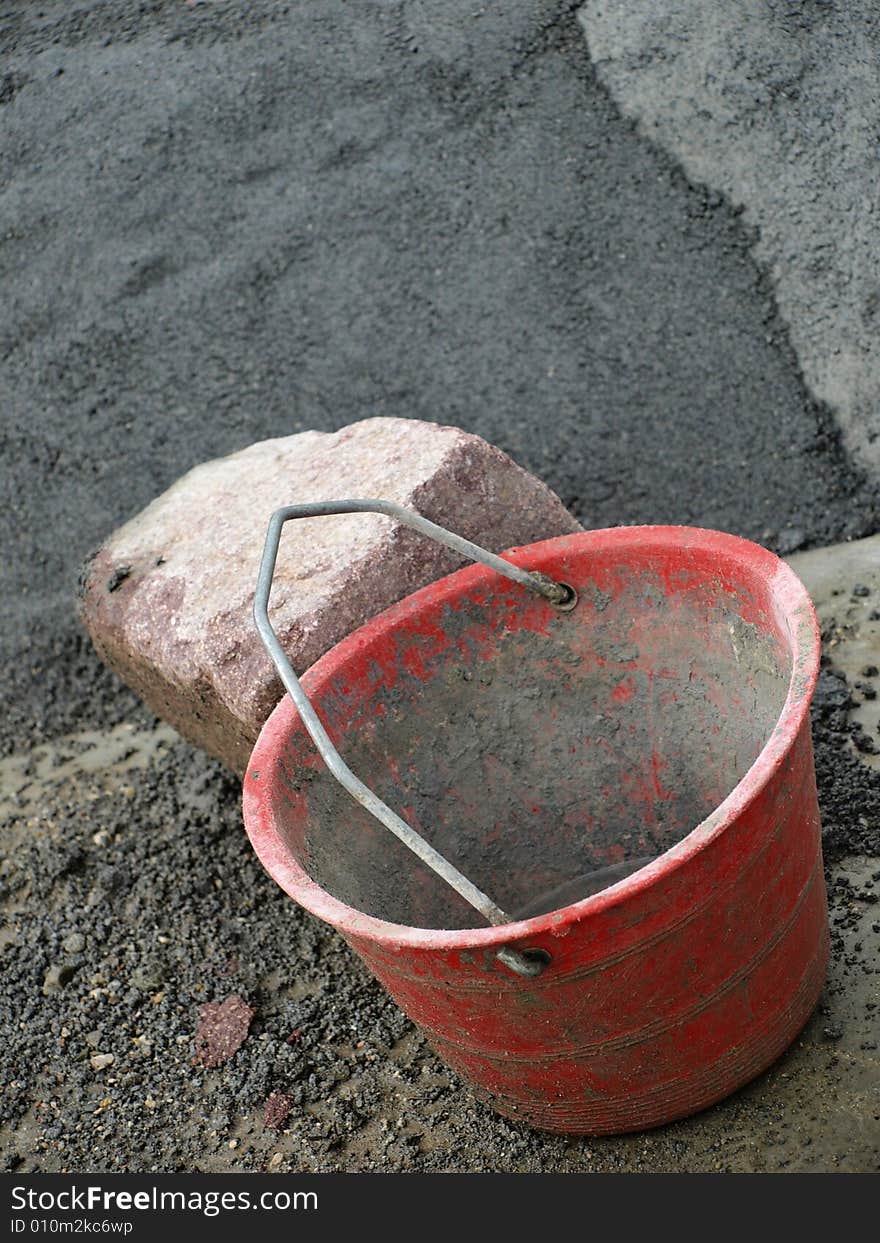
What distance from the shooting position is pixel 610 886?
2217mm

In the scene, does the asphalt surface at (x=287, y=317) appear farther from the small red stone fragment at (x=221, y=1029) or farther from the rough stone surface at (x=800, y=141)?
the small red stone fragment at (x=221, y=1029)

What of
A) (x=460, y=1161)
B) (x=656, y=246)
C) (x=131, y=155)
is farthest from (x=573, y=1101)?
(x=131, y=155)

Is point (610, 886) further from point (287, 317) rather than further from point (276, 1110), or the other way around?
point (287, 317)

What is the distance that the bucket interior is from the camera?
92.8 inches

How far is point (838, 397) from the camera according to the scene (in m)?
3.69

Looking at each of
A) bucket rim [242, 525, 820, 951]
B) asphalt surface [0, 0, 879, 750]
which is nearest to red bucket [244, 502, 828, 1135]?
bucket rim [242, 525, 820, 951]

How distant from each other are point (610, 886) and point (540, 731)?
49 centimetres

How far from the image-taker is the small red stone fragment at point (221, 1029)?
104 inches

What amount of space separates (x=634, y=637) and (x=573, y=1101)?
0.91 metres

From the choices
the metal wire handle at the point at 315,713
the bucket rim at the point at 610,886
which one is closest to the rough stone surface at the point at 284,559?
the bucket rim at the point at 610,886

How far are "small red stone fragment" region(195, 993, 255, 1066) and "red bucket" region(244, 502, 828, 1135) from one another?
51 cm

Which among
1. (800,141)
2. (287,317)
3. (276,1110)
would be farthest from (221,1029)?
(800,141)

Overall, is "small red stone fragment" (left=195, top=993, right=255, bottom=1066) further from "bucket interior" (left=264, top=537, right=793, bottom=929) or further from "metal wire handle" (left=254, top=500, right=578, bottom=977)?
"metal wire handle" (left=254, top=500, right=578, bottom=977)

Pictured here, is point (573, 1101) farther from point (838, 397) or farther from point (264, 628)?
point (838, 397)
